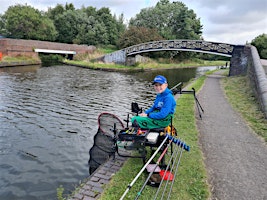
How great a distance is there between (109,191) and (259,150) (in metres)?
3.85

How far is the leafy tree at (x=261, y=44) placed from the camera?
34053mm

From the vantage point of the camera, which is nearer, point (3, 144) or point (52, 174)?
point (52, 174)

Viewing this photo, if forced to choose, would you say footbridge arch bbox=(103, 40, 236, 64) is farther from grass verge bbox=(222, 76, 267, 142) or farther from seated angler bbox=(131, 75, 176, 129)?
seated angler bbox=(131, 75, 176, 129)

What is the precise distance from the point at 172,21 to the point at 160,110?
6640 centimetres

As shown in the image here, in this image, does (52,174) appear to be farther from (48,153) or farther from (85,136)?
(85,136)

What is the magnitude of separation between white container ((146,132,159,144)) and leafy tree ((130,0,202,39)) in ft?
189

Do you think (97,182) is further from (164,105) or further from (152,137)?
(164,105)

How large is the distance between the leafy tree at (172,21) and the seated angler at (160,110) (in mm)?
57304

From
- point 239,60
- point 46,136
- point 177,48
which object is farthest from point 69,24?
point 46,136

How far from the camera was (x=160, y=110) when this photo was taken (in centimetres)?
491

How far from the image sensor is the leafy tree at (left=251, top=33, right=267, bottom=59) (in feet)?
112

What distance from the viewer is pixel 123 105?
42.9ft

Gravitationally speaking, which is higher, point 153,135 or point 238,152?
point 153,135

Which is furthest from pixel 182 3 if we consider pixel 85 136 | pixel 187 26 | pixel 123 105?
pixel 85 136
